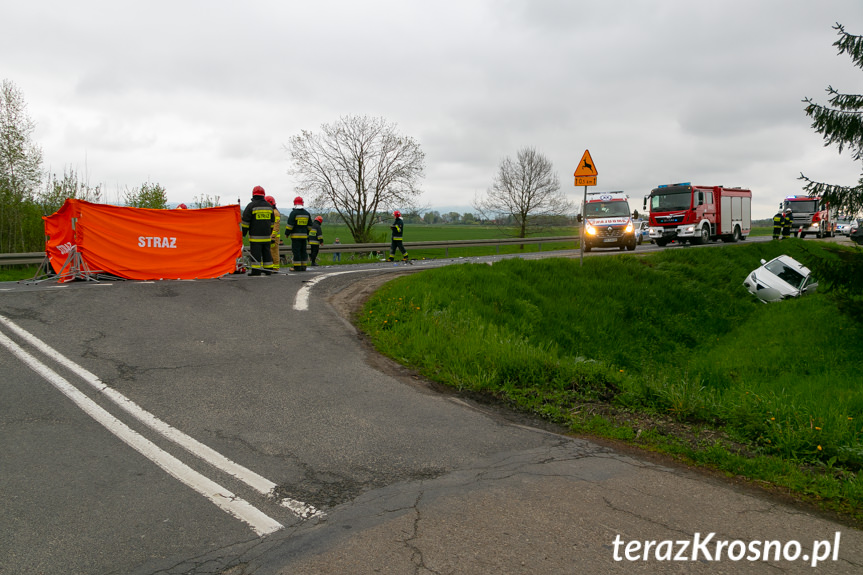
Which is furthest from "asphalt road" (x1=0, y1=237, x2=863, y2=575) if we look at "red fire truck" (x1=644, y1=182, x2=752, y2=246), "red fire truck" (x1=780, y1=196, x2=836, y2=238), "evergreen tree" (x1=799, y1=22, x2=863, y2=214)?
"red fire truck" (x1=780, y1=196, x2=836, y2=238)

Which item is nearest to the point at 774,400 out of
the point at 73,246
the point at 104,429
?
the point at 104,429

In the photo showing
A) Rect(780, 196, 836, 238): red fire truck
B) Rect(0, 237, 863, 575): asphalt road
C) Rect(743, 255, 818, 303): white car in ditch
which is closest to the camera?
Rect(0, 237, 863, 575): asphalt road

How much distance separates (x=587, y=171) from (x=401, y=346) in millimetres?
8558

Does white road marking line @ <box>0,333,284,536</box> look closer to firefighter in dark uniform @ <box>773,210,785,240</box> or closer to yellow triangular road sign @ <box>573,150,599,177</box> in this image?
yellow triangular road sign @ <box>573,150,599,177</box>

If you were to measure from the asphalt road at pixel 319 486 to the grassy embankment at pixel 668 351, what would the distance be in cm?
64

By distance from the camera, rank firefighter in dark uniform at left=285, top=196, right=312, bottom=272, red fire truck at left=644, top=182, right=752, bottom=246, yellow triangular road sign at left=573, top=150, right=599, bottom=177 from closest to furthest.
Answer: yellow triangular road sign at left=573, top=150, right=599, bottom=177
firefighter in dark uniform at left=285, top=196, right=312, bottom=272
red fire truck at left=644, top=182, right=752, bottom=246

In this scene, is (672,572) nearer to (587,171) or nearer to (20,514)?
(20,514)

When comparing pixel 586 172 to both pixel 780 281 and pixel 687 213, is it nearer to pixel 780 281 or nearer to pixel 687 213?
pixel 780 281

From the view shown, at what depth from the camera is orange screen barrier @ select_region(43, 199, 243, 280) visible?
12.8m

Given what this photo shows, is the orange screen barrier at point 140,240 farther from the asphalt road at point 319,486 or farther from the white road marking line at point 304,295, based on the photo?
the asphalt road at point 319,486

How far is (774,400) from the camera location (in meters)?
6.34

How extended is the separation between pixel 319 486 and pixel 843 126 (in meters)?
15.5

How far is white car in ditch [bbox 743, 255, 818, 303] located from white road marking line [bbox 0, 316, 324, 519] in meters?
22.4

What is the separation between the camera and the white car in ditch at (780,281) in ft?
70.9
